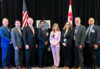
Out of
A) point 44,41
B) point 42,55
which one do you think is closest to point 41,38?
point 44,41

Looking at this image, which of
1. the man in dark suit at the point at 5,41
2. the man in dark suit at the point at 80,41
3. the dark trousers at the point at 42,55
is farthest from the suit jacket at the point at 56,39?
the man in dark suit at the point at 5,41

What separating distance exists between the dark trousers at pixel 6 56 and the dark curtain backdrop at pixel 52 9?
135 centimetres

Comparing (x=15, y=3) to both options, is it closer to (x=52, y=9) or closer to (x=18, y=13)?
(x=18, y=13)

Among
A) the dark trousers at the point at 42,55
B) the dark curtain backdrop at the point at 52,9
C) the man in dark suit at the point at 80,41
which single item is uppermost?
the dark curtain backdrop at the point at 52,9

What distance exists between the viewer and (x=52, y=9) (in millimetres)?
4359

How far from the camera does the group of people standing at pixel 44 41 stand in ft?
9.55

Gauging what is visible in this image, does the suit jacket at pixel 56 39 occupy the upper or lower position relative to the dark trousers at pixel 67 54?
upper

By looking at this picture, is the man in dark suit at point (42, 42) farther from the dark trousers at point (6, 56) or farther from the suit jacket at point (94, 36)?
the suit jacket at point (94, 36)

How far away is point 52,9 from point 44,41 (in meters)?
1.96

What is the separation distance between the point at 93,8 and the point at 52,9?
1978 mm

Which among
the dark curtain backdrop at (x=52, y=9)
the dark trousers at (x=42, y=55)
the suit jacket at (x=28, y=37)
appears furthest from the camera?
the dark curtain backdrop at (x=52, y=9)

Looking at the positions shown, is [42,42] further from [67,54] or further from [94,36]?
[94,36]

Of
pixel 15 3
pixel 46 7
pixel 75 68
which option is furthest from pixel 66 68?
pixel 15 3

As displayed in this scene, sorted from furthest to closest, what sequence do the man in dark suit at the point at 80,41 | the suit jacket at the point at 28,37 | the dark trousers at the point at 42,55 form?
1. the dark trousers at the point at 42,55
2. the suit jacket at the point at 28,37
3. the man in dark suit at the point at 80,41
